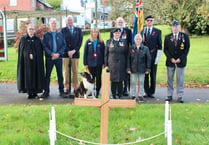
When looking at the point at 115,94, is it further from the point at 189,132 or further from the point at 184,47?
the point at 189,132

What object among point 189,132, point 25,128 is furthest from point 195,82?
point 25,128

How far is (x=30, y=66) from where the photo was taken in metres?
8.62

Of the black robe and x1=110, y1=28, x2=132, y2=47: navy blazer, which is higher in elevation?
x1=110, y1=28, x2=132, y2=47: navy blazer

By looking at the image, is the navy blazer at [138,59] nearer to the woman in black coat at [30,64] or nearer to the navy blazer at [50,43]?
the navy blazer at [50,43]

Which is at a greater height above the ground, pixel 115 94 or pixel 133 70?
pixel 133 70

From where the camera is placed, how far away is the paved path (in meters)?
8.57

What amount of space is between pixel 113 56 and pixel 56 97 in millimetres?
2396

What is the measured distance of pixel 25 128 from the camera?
6000 millimetres

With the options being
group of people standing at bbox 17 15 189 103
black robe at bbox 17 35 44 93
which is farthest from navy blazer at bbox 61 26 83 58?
black robe at bbox 17 35 44 93

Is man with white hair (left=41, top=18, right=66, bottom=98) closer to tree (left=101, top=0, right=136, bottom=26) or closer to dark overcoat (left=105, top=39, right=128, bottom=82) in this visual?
dark overcoat (left=105, top=39, right=128, bottom=82)

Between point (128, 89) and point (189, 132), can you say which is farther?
point (128, 89)

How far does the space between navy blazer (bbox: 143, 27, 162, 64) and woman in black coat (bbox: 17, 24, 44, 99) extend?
3.19 meters

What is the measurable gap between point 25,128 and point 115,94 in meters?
3.17

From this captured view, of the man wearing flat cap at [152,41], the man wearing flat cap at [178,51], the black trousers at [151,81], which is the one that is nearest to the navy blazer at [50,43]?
the man wearing flat cap at [152,41]
